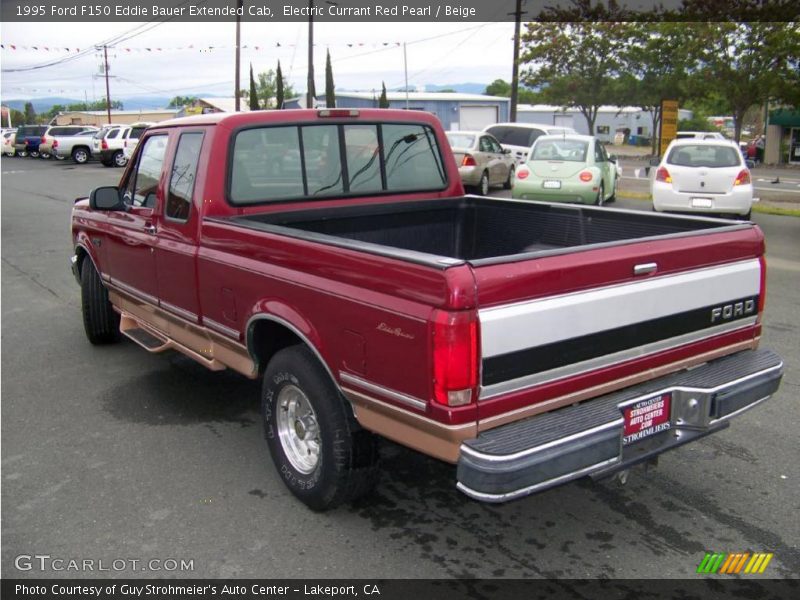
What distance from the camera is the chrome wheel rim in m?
3.80

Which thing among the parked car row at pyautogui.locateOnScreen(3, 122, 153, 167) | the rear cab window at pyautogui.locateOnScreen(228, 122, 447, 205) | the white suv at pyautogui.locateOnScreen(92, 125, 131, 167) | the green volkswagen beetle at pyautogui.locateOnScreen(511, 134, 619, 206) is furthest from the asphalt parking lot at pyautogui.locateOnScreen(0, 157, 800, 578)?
the white suv at pyautogui.locateOnScreen(92, 125, 131, 167)

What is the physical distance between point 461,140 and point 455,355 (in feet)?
56.6

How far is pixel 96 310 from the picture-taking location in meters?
6.60


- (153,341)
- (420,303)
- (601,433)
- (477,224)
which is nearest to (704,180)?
(477,224)

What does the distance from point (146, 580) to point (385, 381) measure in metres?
1.38

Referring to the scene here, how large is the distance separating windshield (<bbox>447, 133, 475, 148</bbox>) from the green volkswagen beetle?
3.82 meters

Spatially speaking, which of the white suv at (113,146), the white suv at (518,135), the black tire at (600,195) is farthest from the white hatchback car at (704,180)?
the white suv at (113,146)

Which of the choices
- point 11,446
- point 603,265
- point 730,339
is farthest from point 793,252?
point 11,446

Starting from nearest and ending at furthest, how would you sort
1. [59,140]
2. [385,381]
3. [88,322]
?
[385,381] → [88,322] → [59,140]

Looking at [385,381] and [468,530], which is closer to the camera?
[385,381]

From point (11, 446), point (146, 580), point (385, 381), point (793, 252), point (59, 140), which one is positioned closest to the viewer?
point (385, 381)

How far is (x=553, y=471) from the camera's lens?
291 cm

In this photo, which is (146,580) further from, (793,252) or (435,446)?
(793,252)

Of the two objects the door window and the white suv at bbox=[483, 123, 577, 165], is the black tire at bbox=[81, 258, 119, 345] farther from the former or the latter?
the white suv at bbox=[483, 123, 577, 165]
